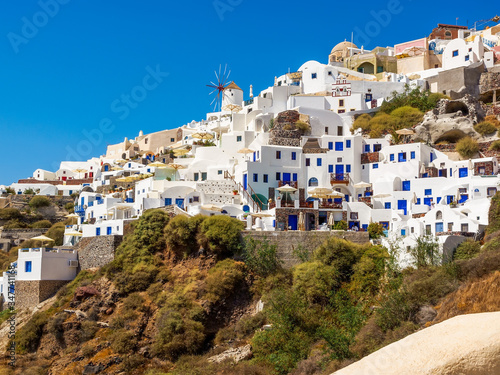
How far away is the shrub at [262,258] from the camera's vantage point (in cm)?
3353

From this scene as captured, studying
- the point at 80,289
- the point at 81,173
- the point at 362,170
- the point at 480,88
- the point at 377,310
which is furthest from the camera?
the point at 81,173

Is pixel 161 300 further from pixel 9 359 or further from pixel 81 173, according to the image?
pixel 81 173

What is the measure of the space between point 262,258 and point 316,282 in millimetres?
4036

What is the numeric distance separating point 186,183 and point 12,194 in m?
28.6

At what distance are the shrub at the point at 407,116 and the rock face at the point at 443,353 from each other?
1776 inches

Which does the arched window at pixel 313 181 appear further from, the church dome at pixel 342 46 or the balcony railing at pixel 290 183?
the church dome at pixel 342 46

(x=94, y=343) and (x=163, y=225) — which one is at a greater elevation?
(x=163, y=225)

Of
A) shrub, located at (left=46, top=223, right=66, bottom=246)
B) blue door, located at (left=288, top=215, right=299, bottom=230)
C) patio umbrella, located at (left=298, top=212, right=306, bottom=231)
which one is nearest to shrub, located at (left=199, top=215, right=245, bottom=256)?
blue door, located at (left=288, top=215, right=299, bottom=230)

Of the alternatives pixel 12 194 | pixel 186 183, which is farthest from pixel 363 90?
pixel 12 194

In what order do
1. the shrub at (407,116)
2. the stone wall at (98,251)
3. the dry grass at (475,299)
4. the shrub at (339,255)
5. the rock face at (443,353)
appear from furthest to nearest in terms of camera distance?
the shrub at (407,116) → the stone wall at (98,251) → the shrub at (339,255) → the dry grass at (475,299) → the rock face at (443,353)

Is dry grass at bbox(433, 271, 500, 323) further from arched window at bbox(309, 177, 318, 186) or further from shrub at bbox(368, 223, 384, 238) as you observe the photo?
arched window at bbox(309, 177, 318, 186)

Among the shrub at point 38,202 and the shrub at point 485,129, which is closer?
the shrub at point 485,129

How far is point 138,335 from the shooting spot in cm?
3141

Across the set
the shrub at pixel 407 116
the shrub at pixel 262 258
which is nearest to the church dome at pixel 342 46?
the shrub at pixel 407 116
